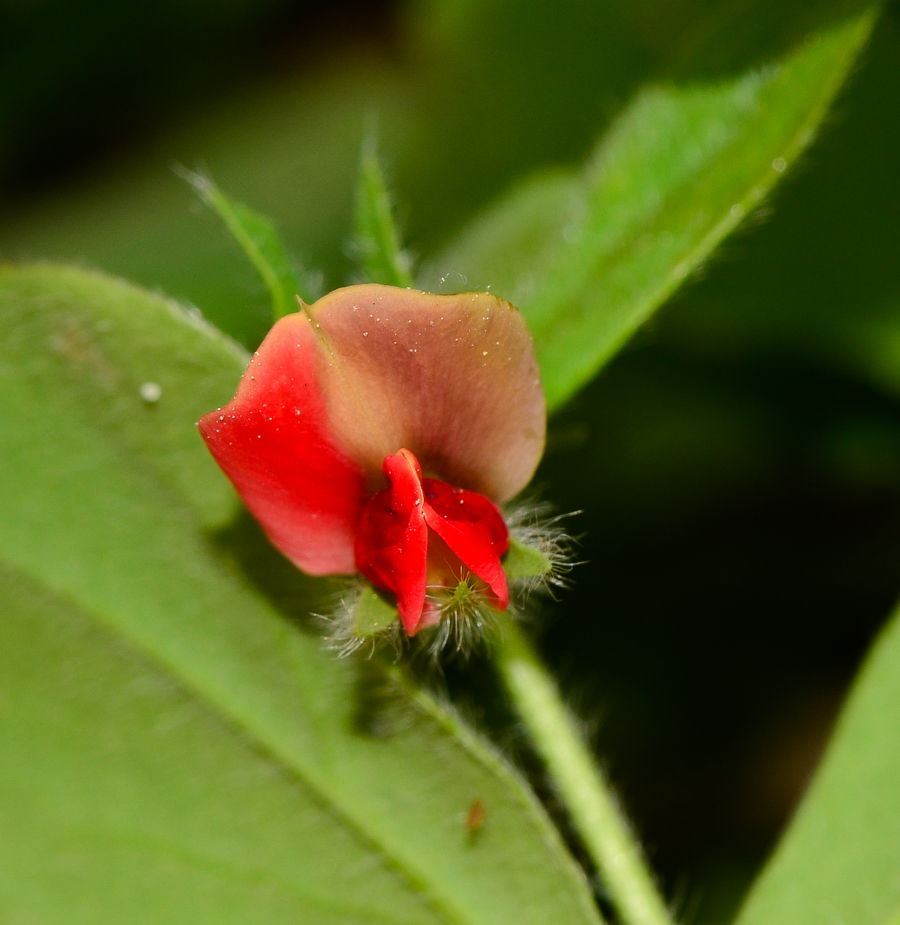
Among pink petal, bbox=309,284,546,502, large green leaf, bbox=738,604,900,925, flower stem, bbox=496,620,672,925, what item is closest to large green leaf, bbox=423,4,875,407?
pink petal, bbox=309,284,546,502

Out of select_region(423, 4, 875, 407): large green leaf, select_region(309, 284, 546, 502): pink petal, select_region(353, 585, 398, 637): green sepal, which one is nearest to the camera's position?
select_region(309, 284, 546, 502): pink petal

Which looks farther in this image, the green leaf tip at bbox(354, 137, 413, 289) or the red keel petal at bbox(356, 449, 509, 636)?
the green leaf tip at bbox(354, 137, 413, 289)

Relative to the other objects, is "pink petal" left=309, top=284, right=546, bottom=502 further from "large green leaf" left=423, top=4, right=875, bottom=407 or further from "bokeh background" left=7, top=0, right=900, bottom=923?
"bokeh background" left=7, top=0, right=900, bottom=923

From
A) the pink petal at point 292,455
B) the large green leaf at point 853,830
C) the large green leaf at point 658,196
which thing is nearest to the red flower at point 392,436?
the pink petal at point 292,455

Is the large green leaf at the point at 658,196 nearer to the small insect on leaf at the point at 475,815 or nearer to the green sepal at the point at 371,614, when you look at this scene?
the green sepal at the point at 371,614

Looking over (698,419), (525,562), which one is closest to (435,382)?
(525,562)

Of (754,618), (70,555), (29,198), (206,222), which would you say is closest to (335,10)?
(206,222)
